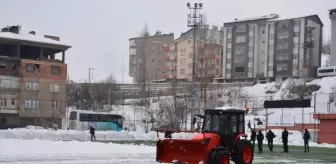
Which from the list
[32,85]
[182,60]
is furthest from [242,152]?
[182,60]

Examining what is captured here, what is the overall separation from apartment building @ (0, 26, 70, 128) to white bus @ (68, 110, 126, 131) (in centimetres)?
456

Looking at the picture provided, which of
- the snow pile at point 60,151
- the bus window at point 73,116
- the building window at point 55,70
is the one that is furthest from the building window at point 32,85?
the snow pile at point 60,151

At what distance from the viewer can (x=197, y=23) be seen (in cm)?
4862

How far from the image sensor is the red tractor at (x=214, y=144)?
17.7m

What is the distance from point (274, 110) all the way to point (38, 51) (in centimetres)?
3441

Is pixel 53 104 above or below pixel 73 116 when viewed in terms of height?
above

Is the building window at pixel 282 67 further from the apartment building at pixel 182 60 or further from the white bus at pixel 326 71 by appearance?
the apartment building at pixel 182 60

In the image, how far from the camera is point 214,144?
18141mm

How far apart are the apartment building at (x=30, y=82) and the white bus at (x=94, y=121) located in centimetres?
456

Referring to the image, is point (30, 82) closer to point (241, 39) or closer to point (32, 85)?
point (32, 85)

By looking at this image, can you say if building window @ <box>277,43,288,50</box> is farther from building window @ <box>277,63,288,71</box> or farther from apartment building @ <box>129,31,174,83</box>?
apartment building @ <box>129,31,174,83</box>

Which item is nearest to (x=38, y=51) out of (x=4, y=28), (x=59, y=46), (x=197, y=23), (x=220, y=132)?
(x=59, y=46)

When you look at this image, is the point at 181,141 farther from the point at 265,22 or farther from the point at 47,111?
the point at 265,22

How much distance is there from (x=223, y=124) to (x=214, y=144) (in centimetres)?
108
